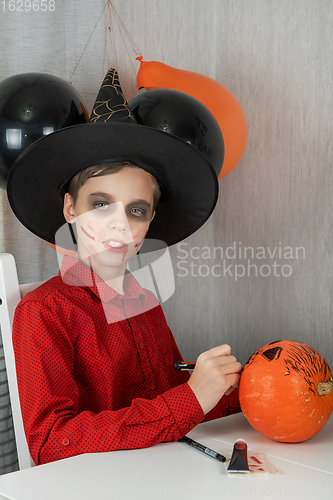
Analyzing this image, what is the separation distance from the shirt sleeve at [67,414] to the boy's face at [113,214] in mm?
208

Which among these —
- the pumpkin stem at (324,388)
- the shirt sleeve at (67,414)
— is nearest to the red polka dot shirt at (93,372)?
the shirt sleeve at (67,414)

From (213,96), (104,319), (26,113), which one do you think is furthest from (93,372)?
(213,96)

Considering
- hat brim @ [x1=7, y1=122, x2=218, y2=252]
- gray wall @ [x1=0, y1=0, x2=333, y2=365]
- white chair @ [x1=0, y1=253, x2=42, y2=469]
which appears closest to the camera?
hat brim @ [x1=7, y1=122, x2=218, y2=252]

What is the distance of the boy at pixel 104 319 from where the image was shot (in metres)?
0.87

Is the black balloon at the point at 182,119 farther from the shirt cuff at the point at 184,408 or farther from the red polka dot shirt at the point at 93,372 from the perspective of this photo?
the shirt cuff at the point at 184,408

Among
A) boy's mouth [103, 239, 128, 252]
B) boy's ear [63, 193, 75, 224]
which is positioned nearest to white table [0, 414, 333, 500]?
boy's mouth [103, 239, 128, 252]

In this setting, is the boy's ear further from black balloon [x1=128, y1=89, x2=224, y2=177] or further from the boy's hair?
black balloon [x1=128, y1=89, x2=224, y2=177]

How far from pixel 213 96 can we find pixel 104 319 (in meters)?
0.62

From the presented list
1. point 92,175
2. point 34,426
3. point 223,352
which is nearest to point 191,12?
point 92,175

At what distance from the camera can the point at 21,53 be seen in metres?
1.30

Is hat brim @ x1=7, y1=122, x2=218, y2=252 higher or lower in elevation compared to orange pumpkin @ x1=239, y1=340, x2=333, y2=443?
higher

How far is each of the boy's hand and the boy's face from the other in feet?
1.02

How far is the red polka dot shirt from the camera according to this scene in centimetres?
86

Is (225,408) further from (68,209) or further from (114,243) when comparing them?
(68,209)
